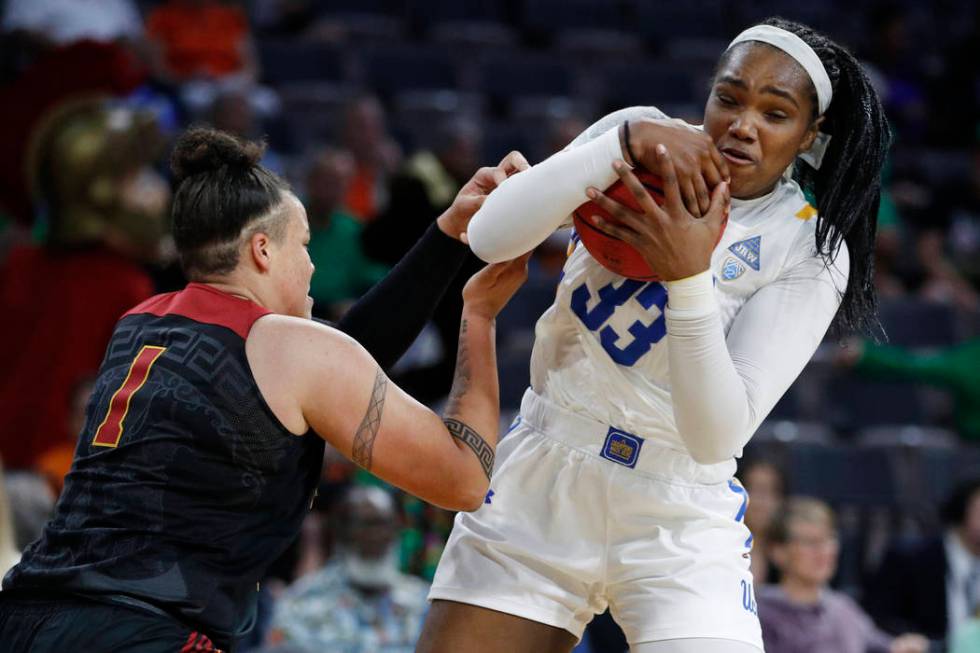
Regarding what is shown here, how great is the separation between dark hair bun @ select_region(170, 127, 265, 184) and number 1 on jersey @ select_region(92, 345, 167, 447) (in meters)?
0.38

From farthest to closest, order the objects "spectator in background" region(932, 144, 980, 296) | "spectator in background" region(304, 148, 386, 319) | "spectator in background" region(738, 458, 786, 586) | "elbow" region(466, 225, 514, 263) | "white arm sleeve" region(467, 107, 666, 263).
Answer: "spectator in background" region(932, 144, 980, 296) < "spectator in background" region(304, 148, 386, 319) < "spectator in background" region(738, 458, 786, 586) < "elbow" region(466, 225, 514, 263) < "white arm sleeve" region(467, 107, 666, 263)

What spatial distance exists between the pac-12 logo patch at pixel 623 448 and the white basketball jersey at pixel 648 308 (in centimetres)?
1

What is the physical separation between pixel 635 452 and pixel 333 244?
4.28 meters

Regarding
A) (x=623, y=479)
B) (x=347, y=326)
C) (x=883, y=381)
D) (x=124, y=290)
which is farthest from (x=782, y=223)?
(x=883, y=381)

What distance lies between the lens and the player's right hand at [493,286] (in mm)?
3029

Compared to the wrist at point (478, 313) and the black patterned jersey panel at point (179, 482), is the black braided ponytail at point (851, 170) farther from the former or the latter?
the black patterned jersey panel at point (179, 482)

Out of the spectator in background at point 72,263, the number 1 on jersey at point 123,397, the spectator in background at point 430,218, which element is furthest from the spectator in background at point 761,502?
the number 1 on jersey at point 123,397

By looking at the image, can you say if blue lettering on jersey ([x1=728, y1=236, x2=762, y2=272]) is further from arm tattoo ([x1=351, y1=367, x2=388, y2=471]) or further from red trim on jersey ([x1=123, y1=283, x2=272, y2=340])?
red trim on jersey ([x1=123, y1=283, x2=272, y2=340])

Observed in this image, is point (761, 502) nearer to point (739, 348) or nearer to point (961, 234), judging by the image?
point (739, 348)

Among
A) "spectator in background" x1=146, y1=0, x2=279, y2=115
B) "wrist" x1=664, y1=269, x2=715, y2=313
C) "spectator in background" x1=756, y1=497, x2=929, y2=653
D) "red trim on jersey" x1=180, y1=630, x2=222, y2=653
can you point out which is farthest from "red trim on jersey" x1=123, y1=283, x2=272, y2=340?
"spectator in background" x1=146, y1=0, x2=279, y2=115

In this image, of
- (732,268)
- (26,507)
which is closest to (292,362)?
(732,268)

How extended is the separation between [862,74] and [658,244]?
739mm

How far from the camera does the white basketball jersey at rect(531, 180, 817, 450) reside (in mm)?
2863

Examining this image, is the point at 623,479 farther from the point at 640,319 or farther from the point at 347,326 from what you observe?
the point at 347,326
